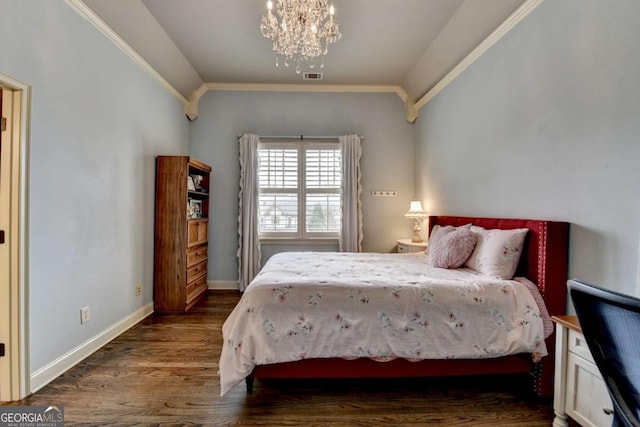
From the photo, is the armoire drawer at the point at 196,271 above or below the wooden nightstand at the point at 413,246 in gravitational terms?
below

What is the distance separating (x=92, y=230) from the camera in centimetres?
232

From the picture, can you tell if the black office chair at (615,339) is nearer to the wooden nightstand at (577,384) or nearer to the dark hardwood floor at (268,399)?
the wooden nightstand at (577,384)

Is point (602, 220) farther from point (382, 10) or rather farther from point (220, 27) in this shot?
point (220, 27)

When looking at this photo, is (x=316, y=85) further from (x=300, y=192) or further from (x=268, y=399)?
(x=268, y=399)

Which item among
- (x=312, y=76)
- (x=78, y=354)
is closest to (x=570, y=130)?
(x=312, y=76)

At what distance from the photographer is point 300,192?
13.9 feet

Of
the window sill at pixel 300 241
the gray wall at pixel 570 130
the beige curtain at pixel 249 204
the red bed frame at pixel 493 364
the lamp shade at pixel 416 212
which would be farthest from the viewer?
the window sill at pixel 300 241

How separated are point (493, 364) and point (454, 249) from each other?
0.84 metres

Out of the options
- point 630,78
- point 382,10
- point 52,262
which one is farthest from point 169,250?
point 630,78

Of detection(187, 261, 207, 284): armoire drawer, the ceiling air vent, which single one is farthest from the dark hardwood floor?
the ceiling air vent

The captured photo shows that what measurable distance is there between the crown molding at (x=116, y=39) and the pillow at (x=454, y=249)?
336cm

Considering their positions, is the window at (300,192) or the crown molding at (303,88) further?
the window at (300,192)

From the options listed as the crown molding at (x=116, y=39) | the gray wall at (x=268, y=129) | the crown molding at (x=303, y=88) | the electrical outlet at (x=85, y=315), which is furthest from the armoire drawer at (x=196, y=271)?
the crown molding at (x=303, y=88)

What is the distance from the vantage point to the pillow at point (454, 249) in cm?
229
